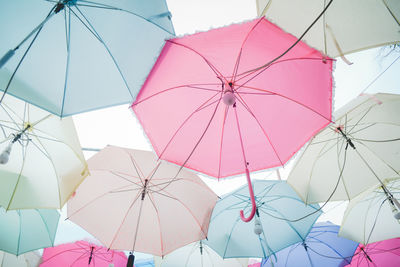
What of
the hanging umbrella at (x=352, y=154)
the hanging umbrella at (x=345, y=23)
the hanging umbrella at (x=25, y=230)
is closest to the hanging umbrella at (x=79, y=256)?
the hanging umbrella at (x=25, y=230)

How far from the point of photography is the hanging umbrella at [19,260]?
4328 millimetres

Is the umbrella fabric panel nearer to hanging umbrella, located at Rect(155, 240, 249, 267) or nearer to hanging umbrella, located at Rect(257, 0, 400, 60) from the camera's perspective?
hanging umbrella, located at Rect(257, 0, 400, 60)

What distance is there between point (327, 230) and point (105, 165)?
576 cm

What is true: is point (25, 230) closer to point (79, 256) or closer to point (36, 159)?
point (36, 159)

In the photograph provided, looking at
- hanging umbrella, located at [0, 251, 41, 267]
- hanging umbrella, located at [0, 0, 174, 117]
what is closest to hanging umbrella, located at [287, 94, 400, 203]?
hanging umbrella, located at [0, 0, 174, 117]

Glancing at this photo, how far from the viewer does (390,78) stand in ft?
11.7

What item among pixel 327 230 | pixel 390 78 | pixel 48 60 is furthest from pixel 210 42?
pixel 327 230

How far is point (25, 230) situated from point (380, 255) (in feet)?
27.7

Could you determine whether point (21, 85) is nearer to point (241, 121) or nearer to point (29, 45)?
point (29, 45)

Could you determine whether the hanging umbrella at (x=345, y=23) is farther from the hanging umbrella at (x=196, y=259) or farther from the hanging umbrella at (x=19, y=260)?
the hanging umbrella at (x=19, y=260)

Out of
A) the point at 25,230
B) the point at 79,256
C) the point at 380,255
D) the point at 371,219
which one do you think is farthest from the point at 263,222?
the point at 79,256

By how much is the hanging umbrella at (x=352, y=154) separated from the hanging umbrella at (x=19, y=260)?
6.25m

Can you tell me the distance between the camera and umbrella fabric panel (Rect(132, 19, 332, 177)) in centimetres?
195

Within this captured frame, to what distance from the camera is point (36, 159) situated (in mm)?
2744
